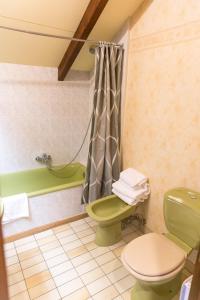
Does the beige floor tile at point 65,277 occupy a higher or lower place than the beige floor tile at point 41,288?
higher

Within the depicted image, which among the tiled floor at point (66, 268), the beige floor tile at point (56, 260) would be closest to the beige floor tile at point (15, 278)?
the tiled floor at point (66, 268)

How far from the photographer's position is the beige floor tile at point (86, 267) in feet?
6.21

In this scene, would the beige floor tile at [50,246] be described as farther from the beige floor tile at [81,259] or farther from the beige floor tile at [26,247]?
the beige floor tile at [81,259]

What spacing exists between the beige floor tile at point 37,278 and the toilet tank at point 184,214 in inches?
44.2

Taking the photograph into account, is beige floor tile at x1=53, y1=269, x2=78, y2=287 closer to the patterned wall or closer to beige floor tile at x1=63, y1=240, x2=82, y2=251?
beige floor tile at x1=63, y1=240, x2=82, y2=251

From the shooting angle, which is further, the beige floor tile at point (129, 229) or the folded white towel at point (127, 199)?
the beige floor tile at point (129, 229)

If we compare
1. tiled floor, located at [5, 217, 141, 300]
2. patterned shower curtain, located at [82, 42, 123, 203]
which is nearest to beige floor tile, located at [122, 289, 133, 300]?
tiled floor, located at [5, 217, 141, 300]

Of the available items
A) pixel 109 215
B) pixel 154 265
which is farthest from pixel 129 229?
pixel 154 265

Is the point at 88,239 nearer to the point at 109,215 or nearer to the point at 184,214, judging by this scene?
the point at 109,215

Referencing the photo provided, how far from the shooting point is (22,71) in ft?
8.42

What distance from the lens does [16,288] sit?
1720 mm

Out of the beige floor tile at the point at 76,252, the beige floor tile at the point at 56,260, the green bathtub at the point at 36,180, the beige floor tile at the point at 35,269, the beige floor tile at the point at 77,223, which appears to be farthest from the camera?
the green bathtub at the point at 36,180

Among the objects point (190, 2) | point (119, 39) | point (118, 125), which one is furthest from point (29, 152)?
point (190, 2)

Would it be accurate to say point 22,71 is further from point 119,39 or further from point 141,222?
point 141,222
